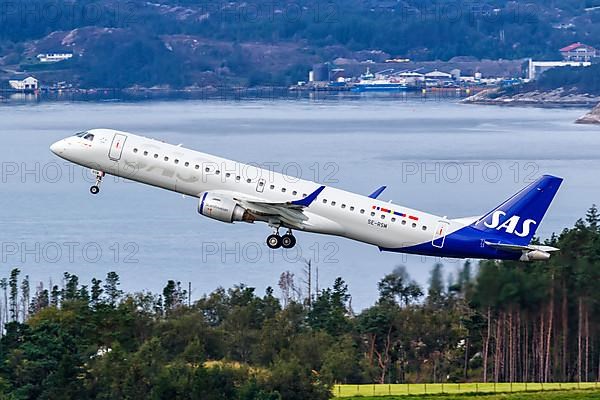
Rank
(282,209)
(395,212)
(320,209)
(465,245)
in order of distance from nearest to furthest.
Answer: (282,209)
(320,209)
(395,212)
(465,245)

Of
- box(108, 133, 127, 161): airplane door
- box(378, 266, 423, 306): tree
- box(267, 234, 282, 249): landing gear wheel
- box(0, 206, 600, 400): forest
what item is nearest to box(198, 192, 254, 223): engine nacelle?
box(267, 234, 282, 249): landing gear wheel

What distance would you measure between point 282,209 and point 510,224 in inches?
439

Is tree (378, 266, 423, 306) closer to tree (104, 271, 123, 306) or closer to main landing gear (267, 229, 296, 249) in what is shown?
tree (104, 271, 123, 306)

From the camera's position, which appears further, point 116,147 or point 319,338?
point 319,338

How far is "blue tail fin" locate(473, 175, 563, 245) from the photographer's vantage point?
225ft

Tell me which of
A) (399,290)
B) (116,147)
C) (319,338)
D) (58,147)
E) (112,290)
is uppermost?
(116,147)

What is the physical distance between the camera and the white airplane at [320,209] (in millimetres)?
67688

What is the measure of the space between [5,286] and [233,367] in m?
54.4

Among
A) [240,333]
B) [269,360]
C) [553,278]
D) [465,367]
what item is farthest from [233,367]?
[553,278]

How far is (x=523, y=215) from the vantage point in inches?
2699

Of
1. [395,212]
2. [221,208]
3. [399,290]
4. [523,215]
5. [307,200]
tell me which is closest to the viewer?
[307,200]

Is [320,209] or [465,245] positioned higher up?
[320,209]

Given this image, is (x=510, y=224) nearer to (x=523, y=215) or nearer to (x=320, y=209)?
(x=523, y=215)

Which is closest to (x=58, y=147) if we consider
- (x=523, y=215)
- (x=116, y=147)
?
(x=116, y=147)
